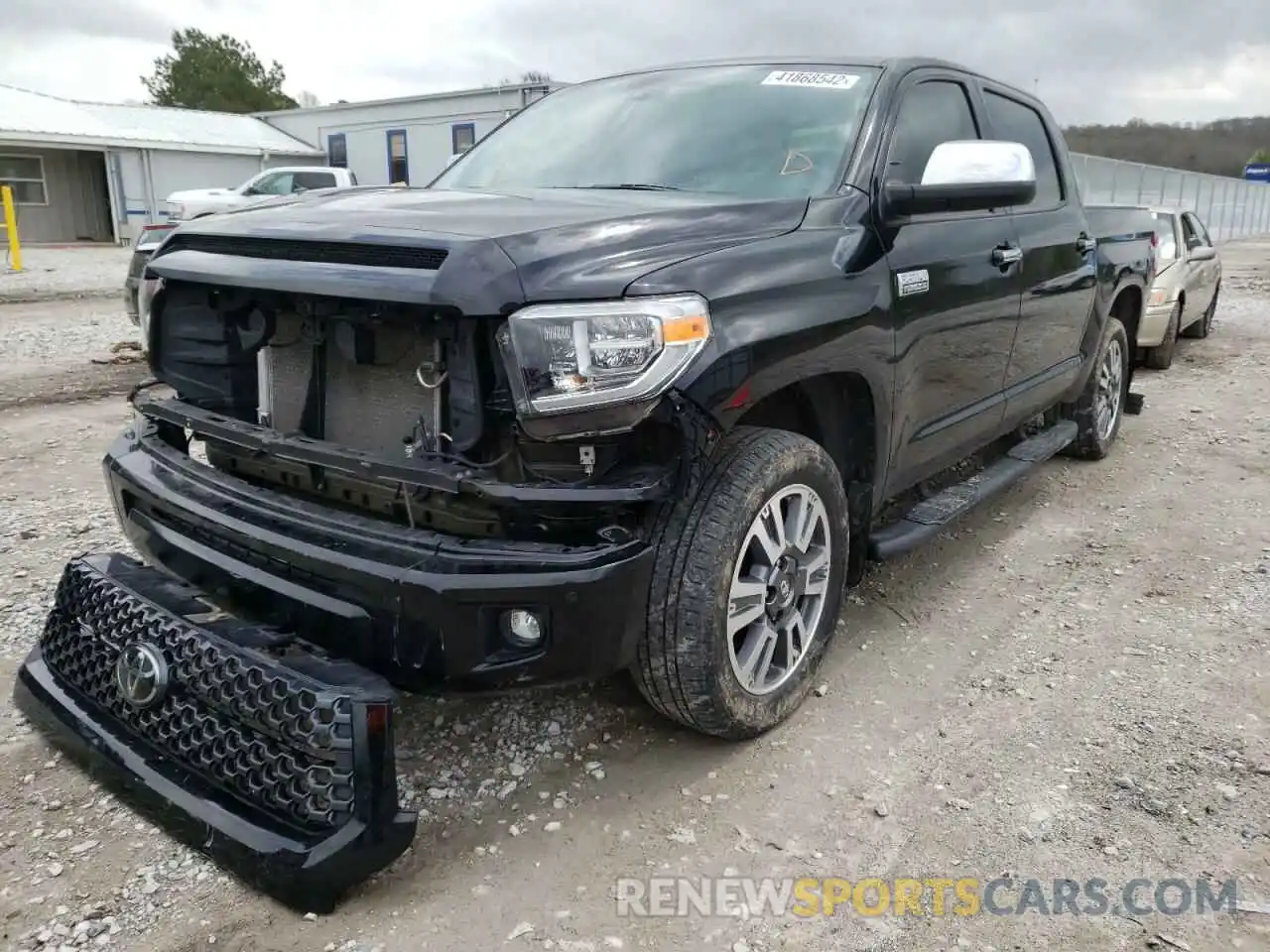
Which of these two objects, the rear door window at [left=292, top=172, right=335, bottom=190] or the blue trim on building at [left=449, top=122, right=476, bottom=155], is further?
the blue trim on building at [left=449, top=122, right=476, bottom=155]

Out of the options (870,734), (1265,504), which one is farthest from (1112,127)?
(870,734)

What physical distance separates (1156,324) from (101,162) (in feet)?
92.6

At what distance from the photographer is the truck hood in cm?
226

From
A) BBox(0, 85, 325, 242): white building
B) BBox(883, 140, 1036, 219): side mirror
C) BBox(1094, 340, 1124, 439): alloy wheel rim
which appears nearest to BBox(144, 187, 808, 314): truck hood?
BBox(883, 140, 1036, 219): side mirror

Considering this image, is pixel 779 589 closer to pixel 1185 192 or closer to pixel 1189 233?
pixel 1189 233

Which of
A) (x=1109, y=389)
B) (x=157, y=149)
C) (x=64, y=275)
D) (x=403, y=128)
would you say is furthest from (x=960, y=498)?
(x=157, y=149)

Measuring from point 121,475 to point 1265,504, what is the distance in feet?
17.3

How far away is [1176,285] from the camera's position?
31.2ft

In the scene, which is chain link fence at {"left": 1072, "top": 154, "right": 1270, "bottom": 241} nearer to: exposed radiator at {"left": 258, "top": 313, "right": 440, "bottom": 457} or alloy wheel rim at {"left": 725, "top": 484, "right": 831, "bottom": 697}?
alloy wheel rim at {"left": 725, "top": 484, "right": 831, "bottom": 697}

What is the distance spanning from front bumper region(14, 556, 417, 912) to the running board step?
183 cm

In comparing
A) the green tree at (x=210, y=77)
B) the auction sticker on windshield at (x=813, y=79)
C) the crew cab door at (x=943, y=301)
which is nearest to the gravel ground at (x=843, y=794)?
the crew cab door at (x=943, y=301)

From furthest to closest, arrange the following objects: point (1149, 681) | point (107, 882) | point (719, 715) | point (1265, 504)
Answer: point (1265, 504) < point (1149, 681) < point (719, 715) < point (107, 882)

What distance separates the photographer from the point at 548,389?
225 centimetres

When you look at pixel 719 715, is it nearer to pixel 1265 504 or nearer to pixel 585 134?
pixel 585 134
